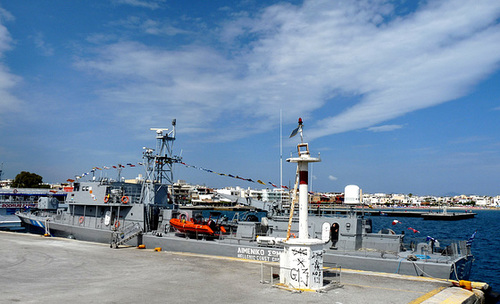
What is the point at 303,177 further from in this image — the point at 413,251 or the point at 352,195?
the point at 413,251

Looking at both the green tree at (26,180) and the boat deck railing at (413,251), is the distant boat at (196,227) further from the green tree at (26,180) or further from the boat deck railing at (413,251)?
the green tree at (26,180)

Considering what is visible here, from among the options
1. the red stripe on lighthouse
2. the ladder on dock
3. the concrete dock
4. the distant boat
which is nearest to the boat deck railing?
the concrete dock

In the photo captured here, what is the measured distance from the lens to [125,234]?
80.6ft

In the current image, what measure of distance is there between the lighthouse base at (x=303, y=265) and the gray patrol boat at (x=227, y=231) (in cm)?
80

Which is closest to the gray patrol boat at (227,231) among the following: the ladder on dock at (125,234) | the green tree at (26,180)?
the ladder on dock at (125,234)

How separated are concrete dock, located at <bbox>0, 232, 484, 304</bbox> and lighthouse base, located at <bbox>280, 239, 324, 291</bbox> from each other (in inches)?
18.3

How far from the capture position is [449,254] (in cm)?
1719

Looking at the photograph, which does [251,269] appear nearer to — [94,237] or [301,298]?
[301,298]

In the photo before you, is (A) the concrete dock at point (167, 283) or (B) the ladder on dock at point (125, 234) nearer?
(A) the concrete dock at point (167, 283)

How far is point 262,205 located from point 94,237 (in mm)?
13041

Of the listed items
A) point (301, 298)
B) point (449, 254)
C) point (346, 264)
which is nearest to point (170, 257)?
point (346, 264)

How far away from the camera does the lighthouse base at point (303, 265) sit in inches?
465

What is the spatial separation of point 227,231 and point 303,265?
13693mm

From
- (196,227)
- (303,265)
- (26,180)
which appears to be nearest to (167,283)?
(303,265)
